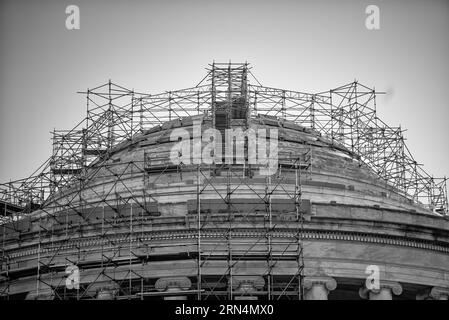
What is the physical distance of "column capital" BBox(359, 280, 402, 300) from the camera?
64.3m

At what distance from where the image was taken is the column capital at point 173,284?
63156 mm

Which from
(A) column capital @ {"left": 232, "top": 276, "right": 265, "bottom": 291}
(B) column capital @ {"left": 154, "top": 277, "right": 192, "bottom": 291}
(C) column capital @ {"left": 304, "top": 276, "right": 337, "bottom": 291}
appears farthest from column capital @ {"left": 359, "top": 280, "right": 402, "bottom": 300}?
(B) column capital @ {"left": 154, "top": 277, "right": 192, "bottom": 291}

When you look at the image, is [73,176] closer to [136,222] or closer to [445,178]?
[136,222]

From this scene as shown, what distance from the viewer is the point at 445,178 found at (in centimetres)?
7994

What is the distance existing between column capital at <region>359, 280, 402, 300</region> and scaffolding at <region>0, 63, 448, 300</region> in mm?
3408

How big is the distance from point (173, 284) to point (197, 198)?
411 centimetres

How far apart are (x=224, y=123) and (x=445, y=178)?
13.9 m

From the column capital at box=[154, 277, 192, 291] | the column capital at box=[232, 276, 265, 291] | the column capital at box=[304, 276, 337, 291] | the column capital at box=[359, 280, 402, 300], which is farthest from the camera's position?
the column capital at box=[359, 280, 402, 300]

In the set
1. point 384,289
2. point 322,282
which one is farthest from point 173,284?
point 384,289

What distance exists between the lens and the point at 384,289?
6450 cm

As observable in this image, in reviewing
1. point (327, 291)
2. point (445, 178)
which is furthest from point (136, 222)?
point (445, 178)

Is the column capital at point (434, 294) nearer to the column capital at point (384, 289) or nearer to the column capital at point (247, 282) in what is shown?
the column capital at point (384, 289)

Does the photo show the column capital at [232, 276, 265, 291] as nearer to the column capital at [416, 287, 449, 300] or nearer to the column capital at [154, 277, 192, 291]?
the column capital at [154, 277, 192, 291]

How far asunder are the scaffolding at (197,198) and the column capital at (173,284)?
49 cm
